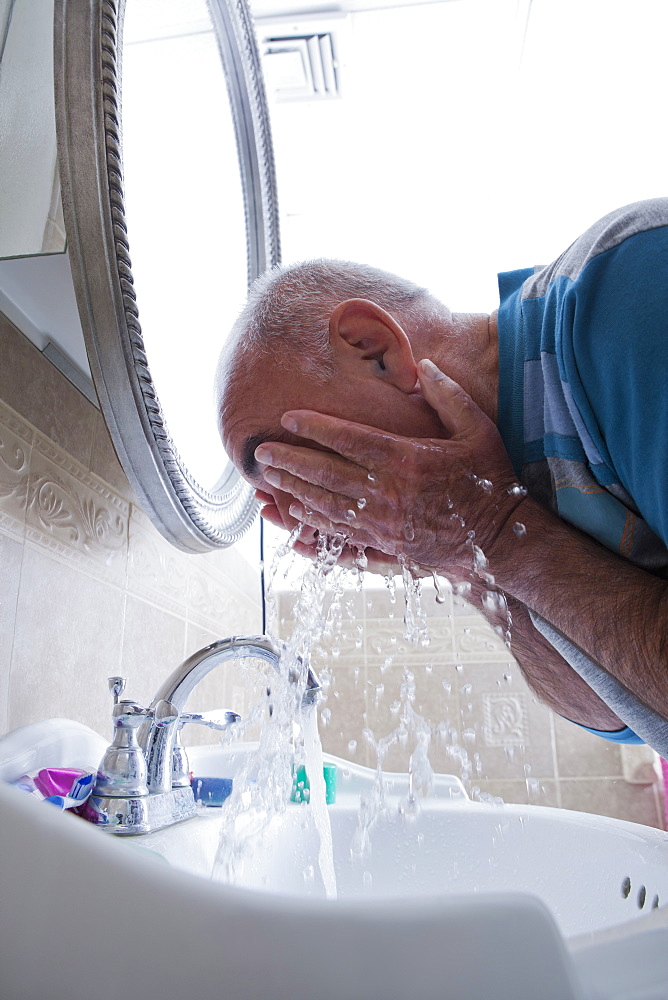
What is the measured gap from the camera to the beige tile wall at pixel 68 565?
59 cm

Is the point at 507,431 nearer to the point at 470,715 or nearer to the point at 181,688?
the point at 181,688

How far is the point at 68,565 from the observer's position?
0.67 m

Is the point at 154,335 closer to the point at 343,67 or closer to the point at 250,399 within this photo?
the point at 250,399

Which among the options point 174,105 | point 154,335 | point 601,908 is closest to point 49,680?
point 154,335

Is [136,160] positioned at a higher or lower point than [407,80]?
lower

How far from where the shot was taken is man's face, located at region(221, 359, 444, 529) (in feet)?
2.11

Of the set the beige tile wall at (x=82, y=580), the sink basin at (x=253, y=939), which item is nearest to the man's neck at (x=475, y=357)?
the beige tile wall at (x=82, y=580)

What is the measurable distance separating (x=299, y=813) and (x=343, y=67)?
132cm

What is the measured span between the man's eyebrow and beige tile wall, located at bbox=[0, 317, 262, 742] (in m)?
0.16

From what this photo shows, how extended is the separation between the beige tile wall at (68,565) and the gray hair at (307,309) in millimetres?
154

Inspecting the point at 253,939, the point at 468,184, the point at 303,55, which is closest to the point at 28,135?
the point at 253,939

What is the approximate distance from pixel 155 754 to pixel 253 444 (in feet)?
0.91

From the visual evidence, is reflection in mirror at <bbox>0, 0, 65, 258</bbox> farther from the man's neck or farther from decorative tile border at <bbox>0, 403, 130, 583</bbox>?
the man's neck

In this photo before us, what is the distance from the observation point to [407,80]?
1.48 meters
